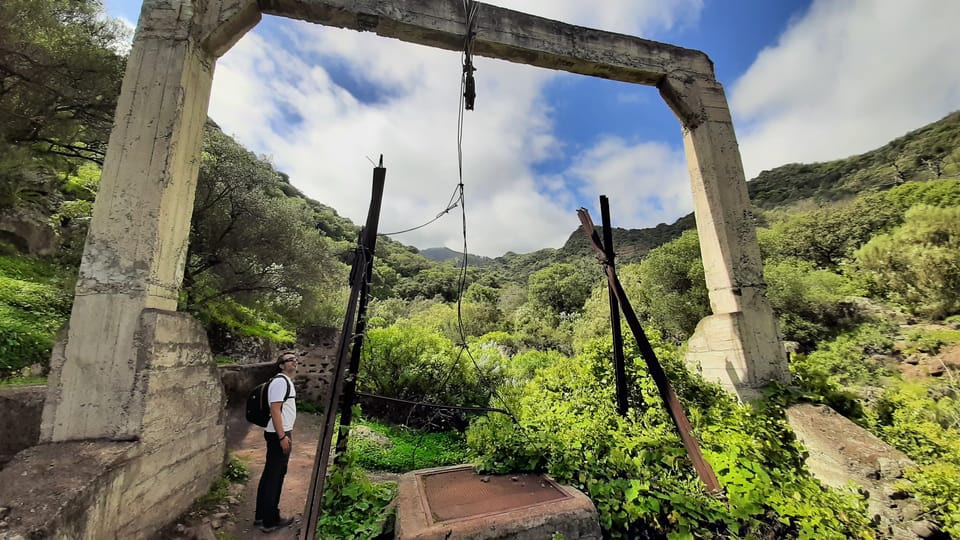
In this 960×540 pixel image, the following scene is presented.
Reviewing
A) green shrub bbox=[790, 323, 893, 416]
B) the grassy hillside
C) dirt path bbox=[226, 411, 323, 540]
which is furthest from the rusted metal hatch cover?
the grassy hillside

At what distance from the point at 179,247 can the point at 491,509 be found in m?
3.87

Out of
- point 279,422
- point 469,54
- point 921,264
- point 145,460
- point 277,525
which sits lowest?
point 277,525

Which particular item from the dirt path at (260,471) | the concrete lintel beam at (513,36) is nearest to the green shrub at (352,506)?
the dirt path at (260,471)

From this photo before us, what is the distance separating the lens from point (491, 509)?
9.41 feet

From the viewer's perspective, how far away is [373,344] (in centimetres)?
920

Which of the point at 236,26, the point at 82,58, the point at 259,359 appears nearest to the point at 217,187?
the point at 82,58

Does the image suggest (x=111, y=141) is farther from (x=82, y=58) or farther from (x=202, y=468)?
(x=82, y=58)

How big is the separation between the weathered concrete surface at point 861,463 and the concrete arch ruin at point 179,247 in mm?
651

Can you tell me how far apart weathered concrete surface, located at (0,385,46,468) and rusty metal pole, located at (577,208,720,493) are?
24.2ft

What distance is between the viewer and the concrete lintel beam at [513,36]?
4.44 meters

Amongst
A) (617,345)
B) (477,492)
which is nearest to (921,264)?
(617,345)

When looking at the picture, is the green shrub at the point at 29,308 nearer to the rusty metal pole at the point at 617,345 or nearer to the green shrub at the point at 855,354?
the rusty metal pole at the point at 617,345

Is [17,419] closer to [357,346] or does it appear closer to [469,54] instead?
[357,346]

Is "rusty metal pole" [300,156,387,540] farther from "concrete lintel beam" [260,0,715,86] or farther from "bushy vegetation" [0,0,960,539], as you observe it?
"concrete lintel beam" [260,0,715,86]
